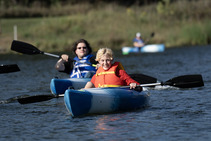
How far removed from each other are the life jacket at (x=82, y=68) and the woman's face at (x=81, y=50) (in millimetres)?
73

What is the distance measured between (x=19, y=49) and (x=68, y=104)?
339cm

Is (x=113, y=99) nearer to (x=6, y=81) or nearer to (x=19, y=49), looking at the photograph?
(x=19, y=49)

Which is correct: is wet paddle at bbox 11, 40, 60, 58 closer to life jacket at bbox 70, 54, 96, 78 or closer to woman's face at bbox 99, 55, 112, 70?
life jacket at bbox 70, 54, 96, 78

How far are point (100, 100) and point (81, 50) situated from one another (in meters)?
2.49

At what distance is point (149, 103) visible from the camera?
29.9ft

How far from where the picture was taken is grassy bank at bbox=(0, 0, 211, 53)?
30.7 metres

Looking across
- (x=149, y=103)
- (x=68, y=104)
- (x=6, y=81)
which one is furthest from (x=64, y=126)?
(x=6, y=81)

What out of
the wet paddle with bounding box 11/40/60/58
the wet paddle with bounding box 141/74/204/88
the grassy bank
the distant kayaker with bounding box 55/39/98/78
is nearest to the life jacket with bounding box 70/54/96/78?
the distant kayaker with bounding box 55/39/98/78

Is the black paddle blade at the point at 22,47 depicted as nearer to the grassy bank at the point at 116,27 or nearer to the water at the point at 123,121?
the water at the point at 123,121

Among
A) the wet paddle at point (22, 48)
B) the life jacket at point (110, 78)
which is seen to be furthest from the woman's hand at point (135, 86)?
the wet paddle at point (22, 48)

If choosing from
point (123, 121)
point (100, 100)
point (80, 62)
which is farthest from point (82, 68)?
point (123, 121)

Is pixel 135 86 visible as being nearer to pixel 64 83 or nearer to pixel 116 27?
pixel 64 83

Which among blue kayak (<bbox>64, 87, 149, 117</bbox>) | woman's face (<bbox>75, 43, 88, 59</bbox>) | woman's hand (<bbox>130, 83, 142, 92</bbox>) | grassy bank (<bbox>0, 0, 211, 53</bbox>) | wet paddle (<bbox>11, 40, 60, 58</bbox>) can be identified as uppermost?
grassy bank (<bbox>0, 0, 211, 53</bbox>)

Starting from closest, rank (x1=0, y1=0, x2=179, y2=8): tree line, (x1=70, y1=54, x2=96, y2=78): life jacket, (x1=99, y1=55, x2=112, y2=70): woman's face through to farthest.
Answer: (x1=99, y1=55, x2=112, y2=70): woman's face < (x1=70, y1=54, x2=96, y2=78): life jacket < (x1=0, y1=0, x2=179, y2=8): tree line
